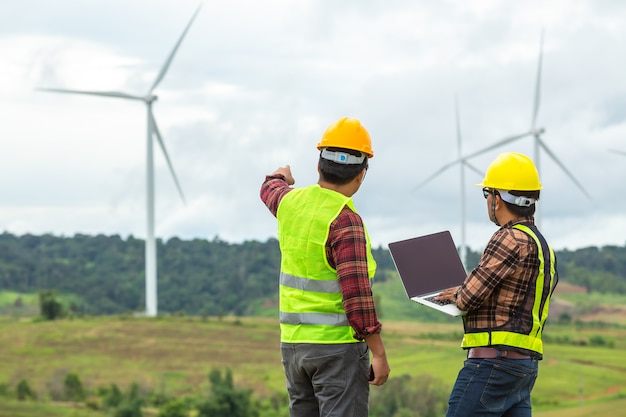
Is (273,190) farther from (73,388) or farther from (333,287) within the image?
(73,388)

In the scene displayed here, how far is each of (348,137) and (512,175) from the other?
4.79ft

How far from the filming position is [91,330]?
9056cm

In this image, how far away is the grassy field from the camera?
90500mm

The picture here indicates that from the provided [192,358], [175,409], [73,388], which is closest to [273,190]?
[175,409]

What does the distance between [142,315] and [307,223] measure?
79.4 m

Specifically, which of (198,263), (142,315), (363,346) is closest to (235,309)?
(198,263)

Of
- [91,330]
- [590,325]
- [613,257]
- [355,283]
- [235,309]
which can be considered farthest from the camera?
[613,257]

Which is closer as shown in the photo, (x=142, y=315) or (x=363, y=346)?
(x=363, y=346)

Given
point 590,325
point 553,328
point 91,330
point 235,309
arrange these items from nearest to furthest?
1. point 91,330
2. point 553,328
3. point 590,325
4. point 235,309

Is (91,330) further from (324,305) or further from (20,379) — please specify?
(324,305)

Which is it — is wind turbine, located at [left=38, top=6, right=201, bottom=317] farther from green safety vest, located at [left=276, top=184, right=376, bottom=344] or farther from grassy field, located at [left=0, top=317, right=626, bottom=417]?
green safety vest, located at [left=276, top=184, right=376, bottom=344]

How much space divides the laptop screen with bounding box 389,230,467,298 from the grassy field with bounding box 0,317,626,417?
80212 millimetres

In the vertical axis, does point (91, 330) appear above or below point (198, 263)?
below

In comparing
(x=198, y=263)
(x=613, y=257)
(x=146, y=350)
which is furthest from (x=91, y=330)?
(x=613, y=257)
